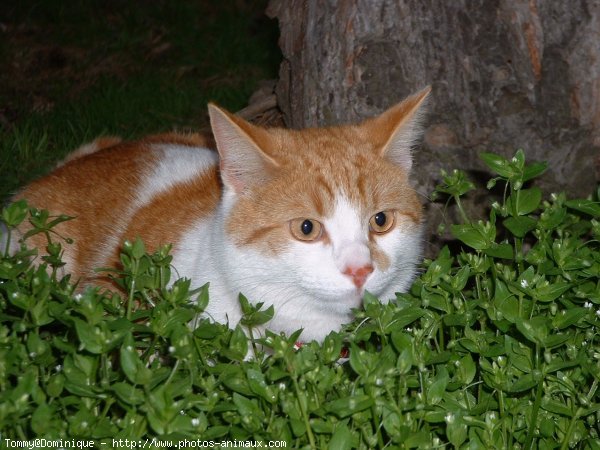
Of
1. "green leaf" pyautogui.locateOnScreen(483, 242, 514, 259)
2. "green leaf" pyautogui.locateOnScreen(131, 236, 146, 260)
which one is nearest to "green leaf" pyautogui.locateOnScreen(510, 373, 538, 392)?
"green leaf" pyautogui.locateOnScreen(483, 242, 514, 259)

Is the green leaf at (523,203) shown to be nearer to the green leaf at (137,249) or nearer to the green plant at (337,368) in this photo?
the green plant at (337,368)

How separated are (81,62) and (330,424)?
5219mm

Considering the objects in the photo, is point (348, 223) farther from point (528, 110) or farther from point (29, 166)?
point (29, 166)

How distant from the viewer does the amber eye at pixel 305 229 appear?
9.06ft

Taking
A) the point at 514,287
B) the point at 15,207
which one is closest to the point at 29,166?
the point at 15,207

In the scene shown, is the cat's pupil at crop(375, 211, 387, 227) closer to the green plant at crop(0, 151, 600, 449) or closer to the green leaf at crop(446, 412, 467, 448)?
the green plant at crop(0, 151, 600, 449)

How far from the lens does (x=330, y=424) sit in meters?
2.20

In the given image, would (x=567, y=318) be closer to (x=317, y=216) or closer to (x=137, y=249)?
(x=317, y=216)

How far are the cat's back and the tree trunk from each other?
802mm

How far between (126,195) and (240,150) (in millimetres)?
906

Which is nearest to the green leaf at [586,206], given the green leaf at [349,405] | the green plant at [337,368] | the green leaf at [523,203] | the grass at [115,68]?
the green plant at [337,368]

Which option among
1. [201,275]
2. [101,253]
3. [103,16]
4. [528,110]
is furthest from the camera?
[103,16]

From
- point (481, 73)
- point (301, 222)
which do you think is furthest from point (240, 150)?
point (481, 73)

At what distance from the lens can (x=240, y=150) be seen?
2.82 meters
